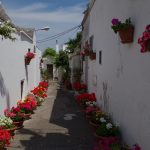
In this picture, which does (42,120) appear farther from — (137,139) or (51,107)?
(137,139)

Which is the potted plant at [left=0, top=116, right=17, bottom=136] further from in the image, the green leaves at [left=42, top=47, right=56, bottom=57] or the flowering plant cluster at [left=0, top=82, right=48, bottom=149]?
the green leaves at [left=42, top=47, right=56, bottom=57]

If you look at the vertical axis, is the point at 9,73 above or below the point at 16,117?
above

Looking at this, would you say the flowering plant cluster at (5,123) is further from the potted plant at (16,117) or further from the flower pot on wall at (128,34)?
the flower pot on wall at (128,34)

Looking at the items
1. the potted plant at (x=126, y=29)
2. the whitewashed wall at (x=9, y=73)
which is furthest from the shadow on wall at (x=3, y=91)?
the potted plant at (x=126, y=29)

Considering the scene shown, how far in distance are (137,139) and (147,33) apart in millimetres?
2359

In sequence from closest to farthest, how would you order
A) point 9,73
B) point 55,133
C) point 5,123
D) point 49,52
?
point 5,123 → point 55,133 → point 9,73 → point 49,52

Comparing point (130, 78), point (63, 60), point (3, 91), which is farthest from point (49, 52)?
point (130, 78)

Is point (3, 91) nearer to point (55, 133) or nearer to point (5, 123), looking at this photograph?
point (5, 123)

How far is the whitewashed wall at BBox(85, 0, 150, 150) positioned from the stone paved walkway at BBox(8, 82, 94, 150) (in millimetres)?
1257

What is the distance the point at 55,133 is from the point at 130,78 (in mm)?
4000

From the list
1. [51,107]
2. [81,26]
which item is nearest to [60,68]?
[81,26]

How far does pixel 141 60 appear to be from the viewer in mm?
5750

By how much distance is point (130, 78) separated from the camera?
6613mm

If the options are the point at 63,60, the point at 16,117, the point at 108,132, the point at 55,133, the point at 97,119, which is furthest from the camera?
the point at 63,60
